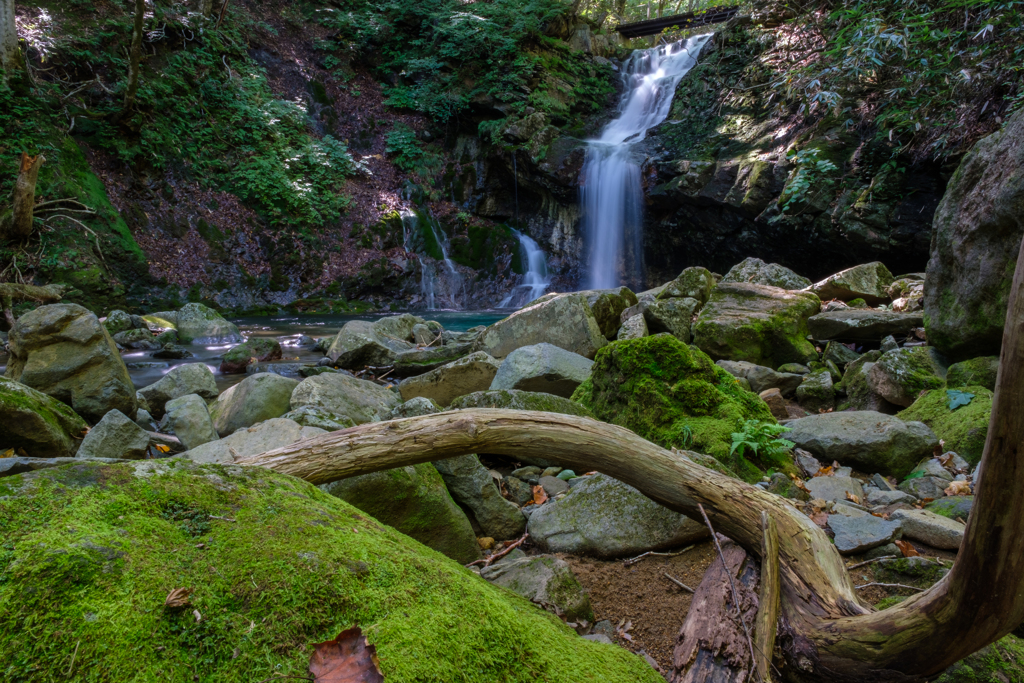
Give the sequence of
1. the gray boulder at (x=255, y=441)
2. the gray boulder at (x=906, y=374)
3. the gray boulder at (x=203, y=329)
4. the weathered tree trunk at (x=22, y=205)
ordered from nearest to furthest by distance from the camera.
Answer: the gray boulder at (x=255, y=441)
the gray boulder at (x=906, y=374)
the weathered tree trunk at (x=22, y=205)
the gray boulder at (x=203, y=329)

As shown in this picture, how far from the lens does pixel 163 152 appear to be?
13.6 metres

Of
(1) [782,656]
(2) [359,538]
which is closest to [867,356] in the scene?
(1) [782,656]

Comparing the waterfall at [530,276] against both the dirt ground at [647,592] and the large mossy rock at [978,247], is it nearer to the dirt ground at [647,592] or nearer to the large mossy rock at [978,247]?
the large mossy rock at [978,247]

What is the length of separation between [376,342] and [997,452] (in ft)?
23.4

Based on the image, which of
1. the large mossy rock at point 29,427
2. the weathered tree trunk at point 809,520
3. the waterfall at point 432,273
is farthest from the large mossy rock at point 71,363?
the waterfall at point 432,273

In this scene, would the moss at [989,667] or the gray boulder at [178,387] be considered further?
the gray boulder at [178,387]

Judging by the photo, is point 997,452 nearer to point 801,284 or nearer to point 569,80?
point 801,284

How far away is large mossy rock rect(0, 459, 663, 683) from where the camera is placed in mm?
896

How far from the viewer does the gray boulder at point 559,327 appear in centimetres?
625

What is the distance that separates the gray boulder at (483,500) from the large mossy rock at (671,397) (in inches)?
44.4

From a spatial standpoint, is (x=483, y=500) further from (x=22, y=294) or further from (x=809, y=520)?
(x=22, y=294)

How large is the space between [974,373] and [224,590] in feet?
16.1

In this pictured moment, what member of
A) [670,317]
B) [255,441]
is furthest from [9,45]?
[670,317]

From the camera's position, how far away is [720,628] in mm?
1639
